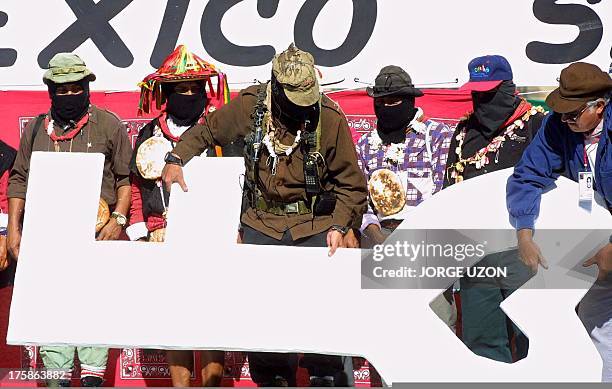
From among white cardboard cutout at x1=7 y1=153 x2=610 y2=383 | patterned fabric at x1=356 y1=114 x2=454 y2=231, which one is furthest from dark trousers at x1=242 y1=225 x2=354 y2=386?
patterned fabric at x1=356 y1=114 x2=454 y2=231

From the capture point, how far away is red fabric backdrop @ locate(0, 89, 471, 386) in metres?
6.46

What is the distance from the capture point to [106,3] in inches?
277

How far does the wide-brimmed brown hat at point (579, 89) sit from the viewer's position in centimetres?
460

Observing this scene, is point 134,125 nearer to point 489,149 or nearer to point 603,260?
point 489,149

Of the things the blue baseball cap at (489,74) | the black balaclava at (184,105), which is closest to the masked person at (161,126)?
the black balaclava at (184,105)

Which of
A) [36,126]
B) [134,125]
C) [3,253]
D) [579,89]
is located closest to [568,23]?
[579,89]

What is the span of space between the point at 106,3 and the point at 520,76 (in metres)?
2.61

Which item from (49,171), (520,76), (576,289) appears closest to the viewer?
(576,289)

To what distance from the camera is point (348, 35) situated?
22.8 ft

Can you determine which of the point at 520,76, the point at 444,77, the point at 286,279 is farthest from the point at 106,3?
the point at 286,279

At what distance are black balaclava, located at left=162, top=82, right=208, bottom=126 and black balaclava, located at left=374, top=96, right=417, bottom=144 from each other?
3.11 ft

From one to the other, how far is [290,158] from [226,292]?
82cm

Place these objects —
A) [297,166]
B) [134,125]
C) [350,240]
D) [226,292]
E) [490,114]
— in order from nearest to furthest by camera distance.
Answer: [226,292]
[350,240]
[297,166]
[490,114]
[134,125]

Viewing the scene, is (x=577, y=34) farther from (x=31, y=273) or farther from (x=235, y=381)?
(x=31, y=273)
